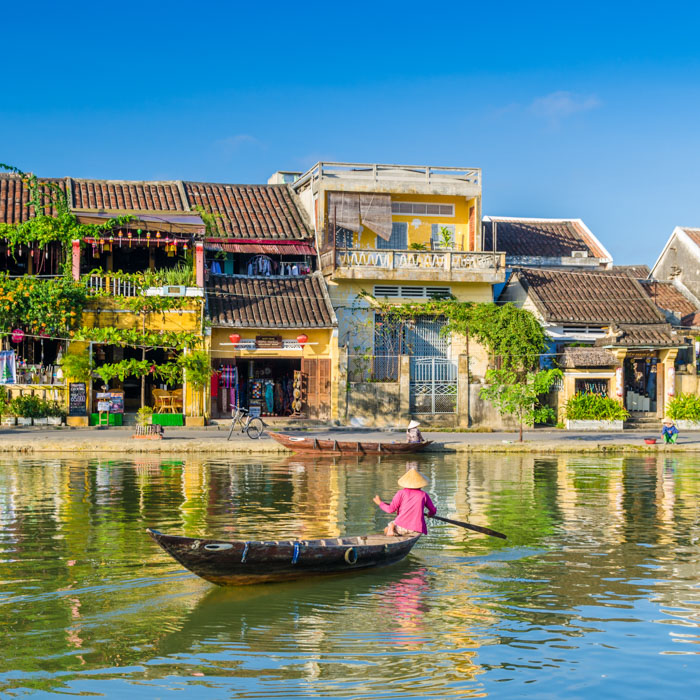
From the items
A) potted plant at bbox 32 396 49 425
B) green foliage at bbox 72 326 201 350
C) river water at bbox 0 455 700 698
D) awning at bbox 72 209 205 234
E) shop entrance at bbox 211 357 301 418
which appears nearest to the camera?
river water at bbox 0 455 700 698

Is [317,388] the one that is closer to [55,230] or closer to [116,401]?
[116,401]

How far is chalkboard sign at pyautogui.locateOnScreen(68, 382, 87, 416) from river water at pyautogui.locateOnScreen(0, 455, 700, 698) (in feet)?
36.0

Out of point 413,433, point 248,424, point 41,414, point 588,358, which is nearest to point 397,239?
point 588,358

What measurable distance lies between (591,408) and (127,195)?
1836 centimetres

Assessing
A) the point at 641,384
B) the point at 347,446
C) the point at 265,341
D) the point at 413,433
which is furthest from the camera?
the point at 641,384

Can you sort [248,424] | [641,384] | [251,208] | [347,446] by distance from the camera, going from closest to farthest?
[347,446], [248,424], [641,384], [251,208]

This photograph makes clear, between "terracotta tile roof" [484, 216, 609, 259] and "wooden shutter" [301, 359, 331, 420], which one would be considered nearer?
"wooden shutter" [301, 359, 331, 420]

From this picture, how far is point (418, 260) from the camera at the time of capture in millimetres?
35219

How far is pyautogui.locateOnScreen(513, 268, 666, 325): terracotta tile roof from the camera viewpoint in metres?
36.0

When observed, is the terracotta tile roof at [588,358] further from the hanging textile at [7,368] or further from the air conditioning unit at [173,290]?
the hanging textile at [7,368]

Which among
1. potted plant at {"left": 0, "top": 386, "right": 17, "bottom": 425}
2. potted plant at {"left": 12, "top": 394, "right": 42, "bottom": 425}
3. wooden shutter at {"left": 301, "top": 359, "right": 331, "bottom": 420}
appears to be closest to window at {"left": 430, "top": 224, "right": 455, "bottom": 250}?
wooden shutter at {"left": 301, "top": 359, "right": 331, "bottom": 420}

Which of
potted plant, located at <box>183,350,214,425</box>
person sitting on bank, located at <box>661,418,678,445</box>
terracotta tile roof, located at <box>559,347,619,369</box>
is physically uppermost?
terracotta tile roof, located at <box>559,347,619,369</box>

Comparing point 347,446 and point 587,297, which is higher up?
point 587,297

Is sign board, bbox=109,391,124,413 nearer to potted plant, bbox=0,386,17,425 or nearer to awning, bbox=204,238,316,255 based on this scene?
potted plant, bbox=0,386,17,425
